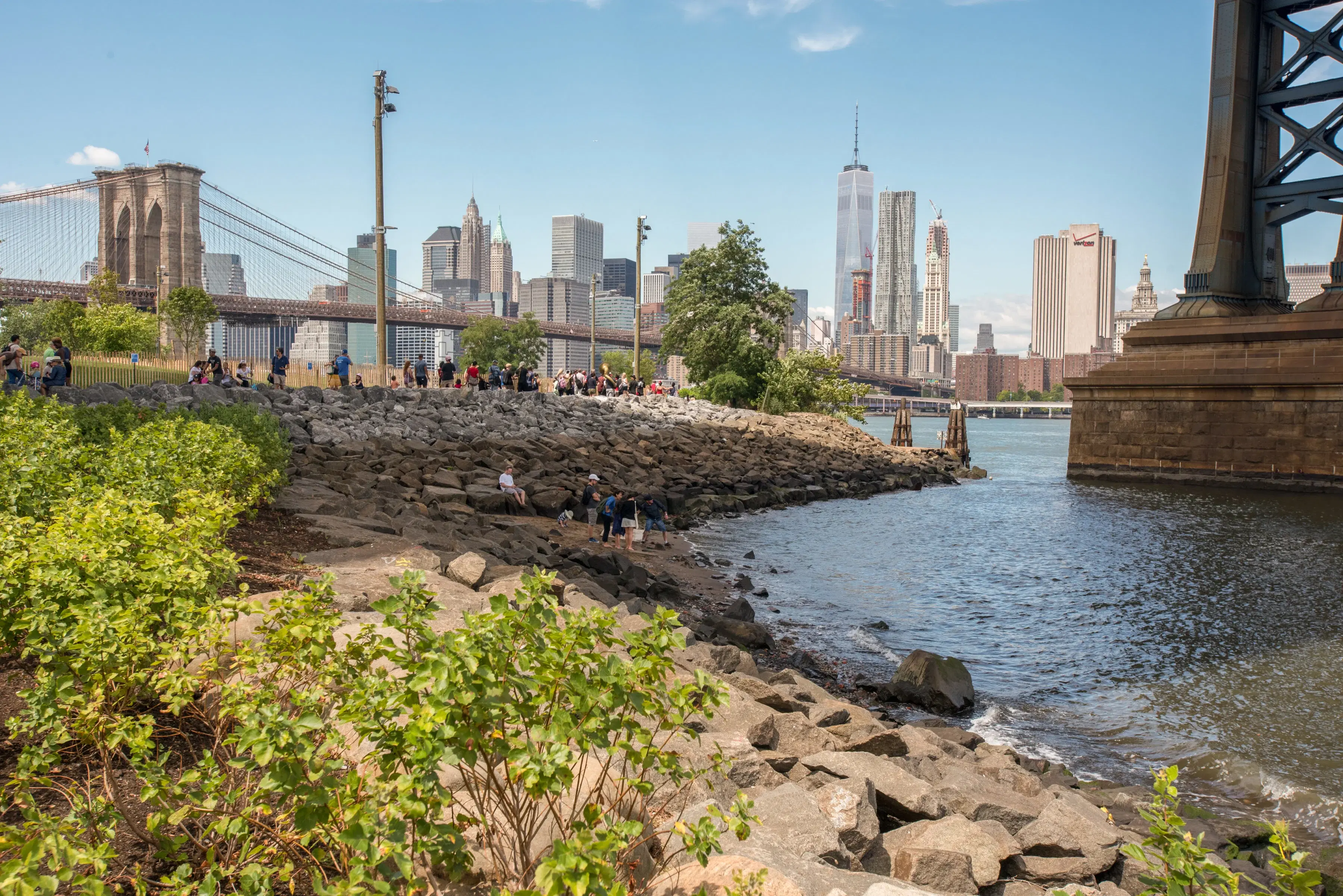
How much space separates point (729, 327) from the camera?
158 feet

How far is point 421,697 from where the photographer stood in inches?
120

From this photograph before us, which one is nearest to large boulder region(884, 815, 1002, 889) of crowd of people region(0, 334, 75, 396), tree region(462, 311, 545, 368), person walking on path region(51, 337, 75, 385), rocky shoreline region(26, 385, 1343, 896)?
rocky shoreline region(26, 385, 1343, 896)

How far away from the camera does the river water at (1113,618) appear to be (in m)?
9.29

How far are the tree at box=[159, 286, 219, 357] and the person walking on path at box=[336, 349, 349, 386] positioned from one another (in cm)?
2445

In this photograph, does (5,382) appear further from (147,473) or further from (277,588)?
(277,588)

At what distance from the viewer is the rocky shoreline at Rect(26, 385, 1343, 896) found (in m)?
4.52

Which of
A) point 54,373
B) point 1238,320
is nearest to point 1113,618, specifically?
point 54,373

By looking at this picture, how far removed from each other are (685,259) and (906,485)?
19995mm

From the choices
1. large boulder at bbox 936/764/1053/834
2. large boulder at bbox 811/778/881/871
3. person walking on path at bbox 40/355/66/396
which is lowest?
large boulder at bbox 936/764/1053/834

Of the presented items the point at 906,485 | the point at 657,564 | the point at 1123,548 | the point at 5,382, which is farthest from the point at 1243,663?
the point at 906,485

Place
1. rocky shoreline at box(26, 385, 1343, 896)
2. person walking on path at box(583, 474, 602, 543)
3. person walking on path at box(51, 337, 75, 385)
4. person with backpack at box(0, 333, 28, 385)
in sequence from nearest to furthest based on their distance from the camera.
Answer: rocky shoreline at box(26, 385, 1343, 896) < person with backpack at box(0, 333, 28, 385) < person walking on path at box(51, 337, 75, 385) < person walking on path at box(583, 474, 602, 543)

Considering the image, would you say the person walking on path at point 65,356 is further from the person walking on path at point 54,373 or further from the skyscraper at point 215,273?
the skyscraper at point 215,273

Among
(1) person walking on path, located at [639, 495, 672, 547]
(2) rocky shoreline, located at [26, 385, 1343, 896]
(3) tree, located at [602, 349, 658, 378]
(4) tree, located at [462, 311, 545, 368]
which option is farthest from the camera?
(3) tree, located at [602, 349, 658, 378]

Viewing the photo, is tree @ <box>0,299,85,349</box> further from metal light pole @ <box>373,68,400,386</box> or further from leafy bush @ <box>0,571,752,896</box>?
leafy bush @ <box>0,571,752,896</box>
